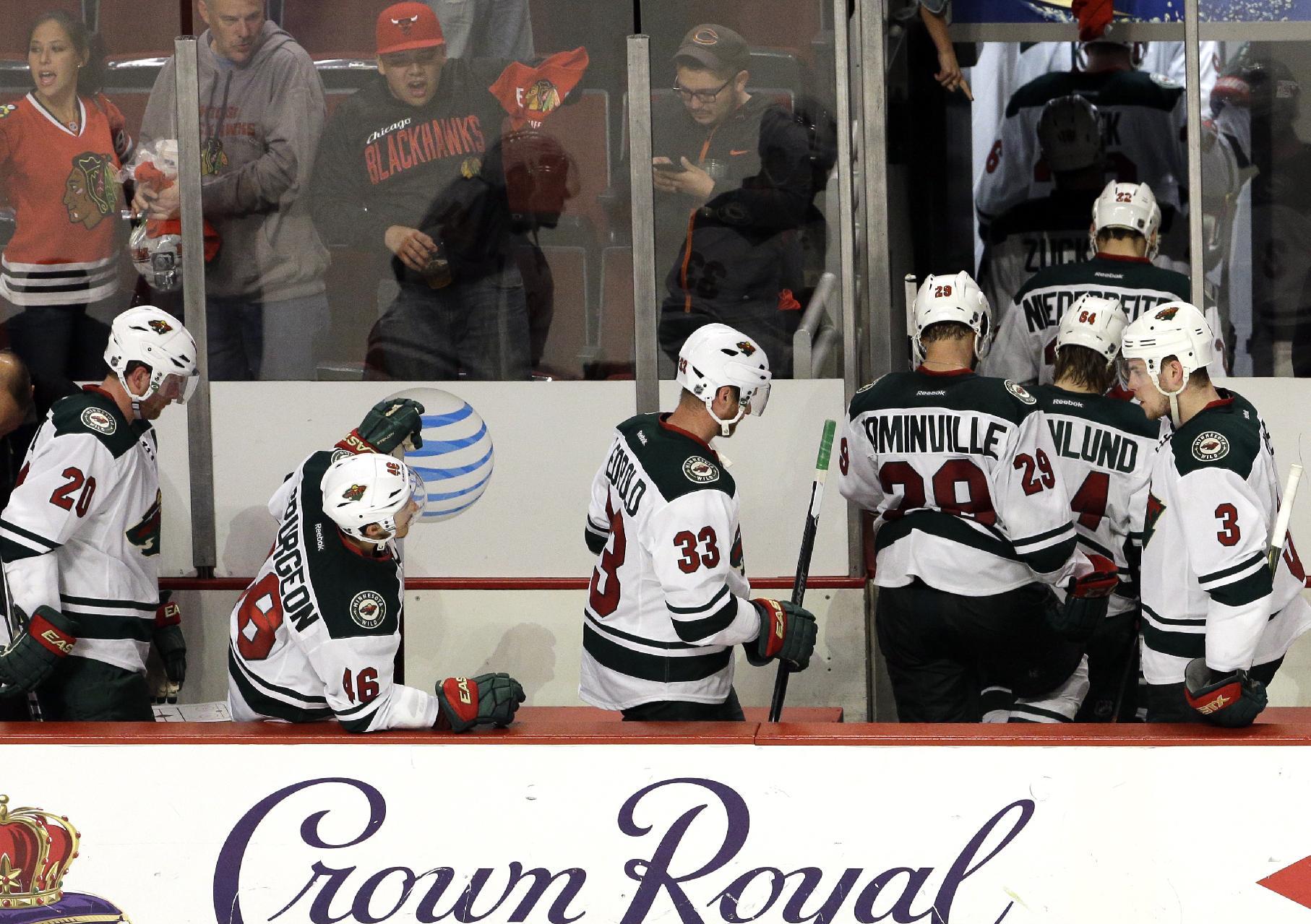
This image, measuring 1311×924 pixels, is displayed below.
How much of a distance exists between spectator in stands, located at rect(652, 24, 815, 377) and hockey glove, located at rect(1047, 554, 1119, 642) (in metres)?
1.24

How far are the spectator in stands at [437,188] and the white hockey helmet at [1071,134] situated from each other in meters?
2.00

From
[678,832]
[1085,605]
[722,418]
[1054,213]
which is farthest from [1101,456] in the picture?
[1054,213]

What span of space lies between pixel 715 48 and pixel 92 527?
2.39 metres

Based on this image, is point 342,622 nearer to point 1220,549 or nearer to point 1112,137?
point 1220,549

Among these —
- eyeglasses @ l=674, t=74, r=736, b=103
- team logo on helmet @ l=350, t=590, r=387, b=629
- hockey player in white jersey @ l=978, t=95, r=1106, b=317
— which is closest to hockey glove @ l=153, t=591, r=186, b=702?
team logo on helmet @ l=350, t=590, r=387, b=629

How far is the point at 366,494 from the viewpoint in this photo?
3363 mm

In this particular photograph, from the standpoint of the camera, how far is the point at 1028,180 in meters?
6.12

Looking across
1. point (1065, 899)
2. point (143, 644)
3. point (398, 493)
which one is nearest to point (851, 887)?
point (1065, 899)

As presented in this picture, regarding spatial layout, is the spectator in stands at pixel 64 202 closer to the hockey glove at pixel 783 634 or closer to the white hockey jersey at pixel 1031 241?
the hockey glove at pixel 783 634

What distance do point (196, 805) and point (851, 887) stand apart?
1.38 meters

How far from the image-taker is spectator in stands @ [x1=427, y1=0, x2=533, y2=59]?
16.4 ft

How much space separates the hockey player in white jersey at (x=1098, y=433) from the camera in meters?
4.37

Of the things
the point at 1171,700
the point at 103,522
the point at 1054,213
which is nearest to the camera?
the point at 1171,700

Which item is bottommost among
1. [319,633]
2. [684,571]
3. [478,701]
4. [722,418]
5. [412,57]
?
[478,701]
